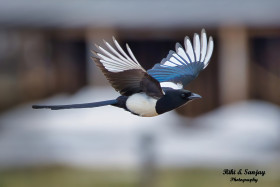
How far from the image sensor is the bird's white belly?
3162 mm

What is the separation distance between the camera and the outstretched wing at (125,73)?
3025 mm

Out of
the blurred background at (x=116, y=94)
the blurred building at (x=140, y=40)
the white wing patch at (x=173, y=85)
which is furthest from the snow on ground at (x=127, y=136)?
the white wing patch at (x=173, y=85)

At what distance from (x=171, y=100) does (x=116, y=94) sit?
26.1ft

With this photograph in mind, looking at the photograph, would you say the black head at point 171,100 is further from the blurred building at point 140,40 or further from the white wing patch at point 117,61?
the blurred building at point 140,40

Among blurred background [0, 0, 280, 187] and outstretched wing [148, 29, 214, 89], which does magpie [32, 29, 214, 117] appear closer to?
outstretched wing [148, 29, 214, 89]

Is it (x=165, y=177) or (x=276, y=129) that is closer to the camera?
(x=165, y=177)

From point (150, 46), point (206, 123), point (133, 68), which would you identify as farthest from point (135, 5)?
point (133, 68)

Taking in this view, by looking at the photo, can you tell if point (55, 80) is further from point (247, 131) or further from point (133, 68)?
point (133, 68)

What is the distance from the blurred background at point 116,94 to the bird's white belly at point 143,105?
18.4 feet

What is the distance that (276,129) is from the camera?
1135 cm

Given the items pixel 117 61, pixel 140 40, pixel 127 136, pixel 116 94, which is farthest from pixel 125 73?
pixel 140 40

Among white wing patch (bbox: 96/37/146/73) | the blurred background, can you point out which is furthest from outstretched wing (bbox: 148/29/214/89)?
the blurred background

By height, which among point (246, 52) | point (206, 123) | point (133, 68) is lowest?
point (206, 123)

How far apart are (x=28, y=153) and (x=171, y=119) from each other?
2394mm
